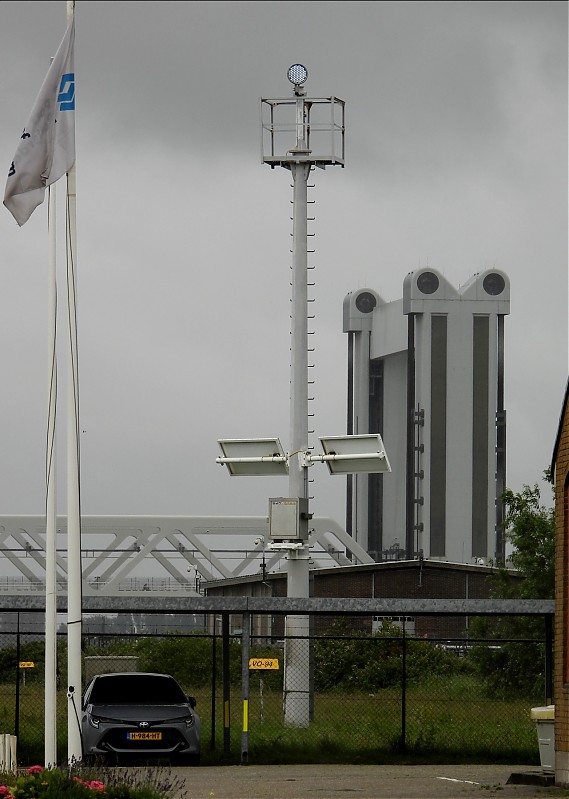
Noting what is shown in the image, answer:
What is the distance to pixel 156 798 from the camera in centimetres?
1207

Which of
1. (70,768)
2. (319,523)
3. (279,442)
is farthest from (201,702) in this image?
(319,523)

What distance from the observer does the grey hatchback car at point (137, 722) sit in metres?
20.3

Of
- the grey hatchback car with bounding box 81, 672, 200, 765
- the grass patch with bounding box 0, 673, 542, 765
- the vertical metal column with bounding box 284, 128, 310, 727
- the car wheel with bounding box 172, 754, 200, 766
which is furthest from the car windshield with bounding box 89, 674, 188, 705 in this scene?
the vertical metal column with bounding box 284, 128, 310, 727

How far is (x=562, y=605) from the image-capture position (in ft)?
56.6

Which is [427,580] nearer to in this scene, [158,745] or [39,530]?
[39,530]

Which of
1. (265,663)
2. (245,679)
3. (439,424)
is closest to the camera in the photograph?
(245,679)

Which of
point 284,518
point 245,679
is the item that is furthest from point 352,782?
point 284,518

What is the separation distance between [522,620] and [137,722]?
18.6m

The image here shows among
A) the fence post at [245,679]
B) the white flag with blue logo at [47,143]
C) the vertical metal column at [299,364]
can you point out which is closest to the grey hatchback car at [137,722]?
the fence post at [245,679]

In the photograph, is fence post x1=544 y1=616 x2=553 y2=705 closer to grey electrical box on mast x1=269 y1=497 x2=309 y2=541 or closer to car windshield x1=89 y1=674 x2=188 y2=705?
car windshield x1=89 y1=674 x2=188 y2=705

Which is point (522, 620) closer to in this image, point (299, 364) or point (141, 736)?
point (299, 364)

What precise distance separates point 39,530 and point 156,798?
60621mm

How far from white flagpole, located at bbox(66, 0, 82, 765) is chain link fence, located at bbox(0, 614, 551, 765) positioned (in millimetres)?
6754

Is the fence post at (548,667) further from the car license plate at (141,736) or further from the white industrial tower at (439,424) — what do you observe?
the white industrial tower at (439,424)
